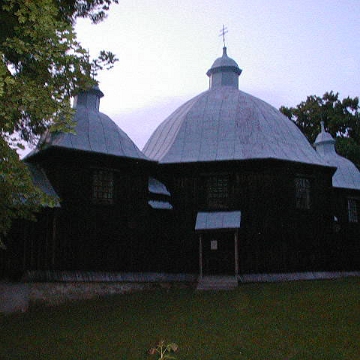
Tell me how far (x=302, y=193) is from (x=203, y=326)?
10.0 meters

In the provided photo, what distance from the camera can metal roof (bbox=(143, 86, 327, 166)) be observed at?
19.5m

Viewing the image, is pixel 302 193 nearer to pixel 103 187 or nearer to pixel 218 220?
pixel 218 220

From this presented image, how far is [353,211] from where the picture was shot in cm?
2419

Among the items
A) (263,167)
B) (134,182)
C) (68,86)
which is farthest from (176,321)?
(263,167)

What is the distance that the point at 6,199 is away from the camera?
8852 mm

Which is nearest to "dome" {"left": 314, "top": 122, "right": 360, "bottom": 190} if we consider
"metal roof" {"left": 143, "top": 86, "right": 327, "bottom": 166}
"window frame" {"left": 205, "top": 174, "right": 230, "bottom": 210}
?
"metal roof" {"left": 143, "top": 86, "right": 327, "bottom": 166}

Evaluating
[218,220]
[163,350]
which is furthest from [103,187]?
[163,350]

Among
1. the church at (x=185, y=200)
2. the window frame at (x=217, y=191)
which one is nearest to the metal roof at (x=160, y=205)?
the church at (x=185, y=200)

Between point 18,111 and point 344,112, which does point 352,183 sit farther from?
point 18,111

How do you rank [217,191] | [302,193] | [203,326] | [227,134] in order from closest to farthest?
[203,326]
[217,191]
[302,193]
[227,134]

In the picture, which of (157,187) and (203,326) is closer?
(203,326)

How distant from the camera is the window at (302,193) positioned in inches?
766

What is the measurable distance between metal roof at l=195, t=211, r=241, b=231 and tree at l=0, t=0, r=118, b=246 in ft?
30.6

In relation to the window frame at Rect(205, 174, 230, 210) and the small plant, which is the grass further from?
the window frame at Rect(205, 174, 230, 210)
